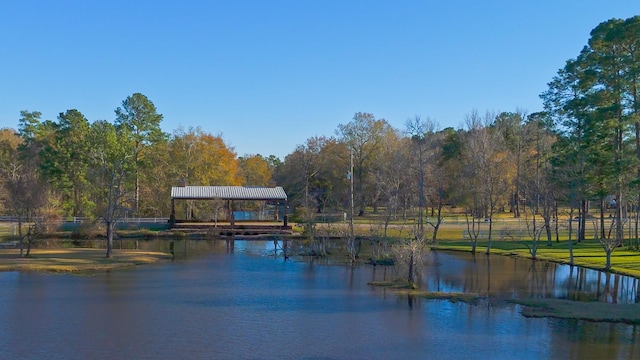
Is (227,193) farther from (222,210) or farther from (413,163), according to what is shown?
(413,163)

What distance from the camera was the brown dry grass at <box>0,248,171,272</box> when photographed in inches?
1177

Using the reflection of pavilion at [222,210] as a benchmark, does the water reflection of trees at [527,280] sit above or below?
below

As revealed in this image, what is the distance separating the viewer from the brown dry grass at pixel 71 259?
29891 mm

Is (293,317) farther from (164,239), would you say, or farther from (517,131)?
(517,131)

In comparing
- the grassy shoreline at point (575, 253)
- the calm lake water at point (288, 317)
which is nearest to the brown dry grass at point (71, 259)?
the calm lake water at point (288, 317)

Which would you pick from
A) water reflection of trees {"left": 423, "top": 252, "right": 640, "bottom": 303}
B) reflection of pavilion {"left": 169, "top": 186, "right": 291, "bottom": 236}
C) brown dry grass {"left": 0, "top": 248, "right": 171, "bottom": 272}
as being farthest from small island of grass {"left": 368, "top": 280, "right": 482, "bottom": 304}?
reflection of pavilion {"left": 169, "top": 186, "right": 291, "bottom": 236}

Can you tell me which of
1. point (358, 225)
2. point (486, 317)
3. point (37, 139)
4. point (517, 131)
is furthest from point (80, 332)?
point (517, 131)

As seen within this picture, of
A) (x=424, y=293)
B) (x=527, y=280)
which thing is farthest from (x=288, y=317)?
(x=527, y=280)

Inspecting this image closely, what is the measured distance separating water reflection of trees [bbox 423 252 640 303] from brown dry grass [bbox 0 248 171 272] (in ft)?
53.6

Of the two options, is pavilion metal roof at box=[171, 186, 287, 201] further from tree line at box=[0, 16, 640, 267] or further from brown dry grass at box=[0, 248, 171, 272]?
brown dry grass at box=[0, 248, 171, 272]

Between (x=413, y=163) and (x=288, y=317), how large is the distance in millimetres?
40431

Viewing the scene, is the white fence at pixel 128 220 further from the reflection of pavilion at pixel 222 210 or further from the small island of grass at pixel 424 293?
the small island of grass at pixel 424 293

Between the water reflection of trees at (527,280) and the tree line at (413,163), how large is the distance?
2.35m

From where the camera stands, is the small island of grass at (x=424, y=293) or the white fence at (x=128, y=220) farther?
the white fence at (x=128, y=220)
